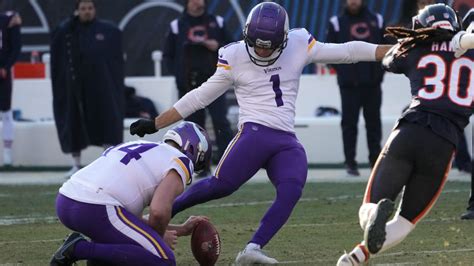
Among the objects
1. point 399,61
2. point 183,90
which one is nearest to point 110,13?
point 183,90

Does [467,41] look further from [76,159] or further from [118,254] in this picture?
[76,159]

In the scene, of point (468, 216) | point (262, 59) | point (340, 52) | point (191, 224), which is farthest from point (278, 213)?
point (468, 216)

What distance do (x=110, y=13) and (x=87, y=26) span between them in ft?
10.5

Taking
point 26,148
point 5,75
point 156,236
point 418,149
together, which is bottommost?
point 26,148

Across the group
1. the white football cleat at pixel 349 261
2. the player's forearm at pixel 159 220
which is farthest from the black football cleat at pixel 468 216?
the player's forearm at pixel 159 220

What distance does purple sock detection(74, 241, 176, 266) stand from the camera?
248 inches

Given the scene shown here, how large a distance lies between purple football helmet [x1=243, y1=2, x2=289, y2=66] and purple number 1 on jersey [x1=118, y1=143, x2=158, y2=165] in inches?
45.9

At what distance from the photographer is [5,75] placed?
1428cm

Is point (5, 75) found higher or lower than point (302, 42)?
lower

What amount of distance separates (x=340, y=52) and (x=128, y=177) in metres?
A: 1.83

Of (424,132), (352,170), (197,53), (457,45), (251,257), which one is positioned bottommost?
(352,170)

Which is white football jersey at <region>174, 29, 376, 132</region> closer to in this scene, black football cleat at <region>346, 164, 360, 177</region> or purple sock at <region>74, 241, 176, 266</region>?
purple sock at <region>74, 241, 176, 266</region>

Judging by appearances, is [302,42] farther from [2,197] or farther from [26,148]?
[26,148]

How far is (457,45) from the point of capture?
21.0 feet
